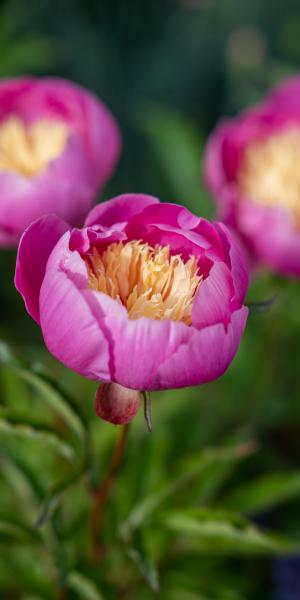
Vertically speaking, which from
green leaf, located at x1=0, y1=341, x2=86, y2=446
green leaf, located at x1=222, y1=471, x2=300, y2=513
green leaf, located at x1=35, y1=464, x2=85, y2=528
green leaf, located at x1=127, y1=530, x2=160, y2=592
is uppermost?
green leaf, located at x1=0, y1=341, x2=86, y2=446

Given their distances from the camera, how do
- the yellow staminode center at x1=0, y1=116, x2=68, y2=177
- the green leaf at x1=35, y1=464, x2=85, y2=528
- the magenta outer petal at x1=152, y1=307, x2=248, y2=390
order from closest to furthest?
the magenta outer petal at x1=152, y1=307, x2=248, y2=390, the green leaf at x1=35, y1=464, x2=85, y2=528, the yellow staminode center at x1=0, y1=116, x2=68, y2=177

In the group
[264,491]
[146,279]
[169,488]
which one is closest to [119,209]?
[146,279]

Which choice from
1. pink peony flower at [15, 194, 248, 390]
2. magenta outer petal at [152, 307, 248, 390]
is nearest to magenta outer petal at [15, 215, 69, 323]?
pink peony flower at [15, 194, 248, 390]

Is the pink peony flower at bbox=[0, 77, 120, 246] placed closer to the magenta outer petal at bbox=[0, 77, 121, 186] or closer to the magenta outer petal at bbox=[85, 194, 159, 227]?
the magenta outer petal at bbox=[0, 77, 121, 186]

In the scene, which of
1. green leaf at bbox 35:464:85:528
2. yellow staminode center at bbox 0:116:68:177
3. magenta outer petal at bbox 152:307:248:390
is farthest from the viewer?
yellow staminode center at bbox 0:116:68:177

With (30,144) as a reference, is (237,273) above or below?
above

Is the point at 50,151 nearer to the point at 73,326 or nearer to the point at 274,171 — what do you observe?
the point at 274,171

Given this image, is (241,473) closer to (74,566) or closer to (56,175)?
(74,566)
